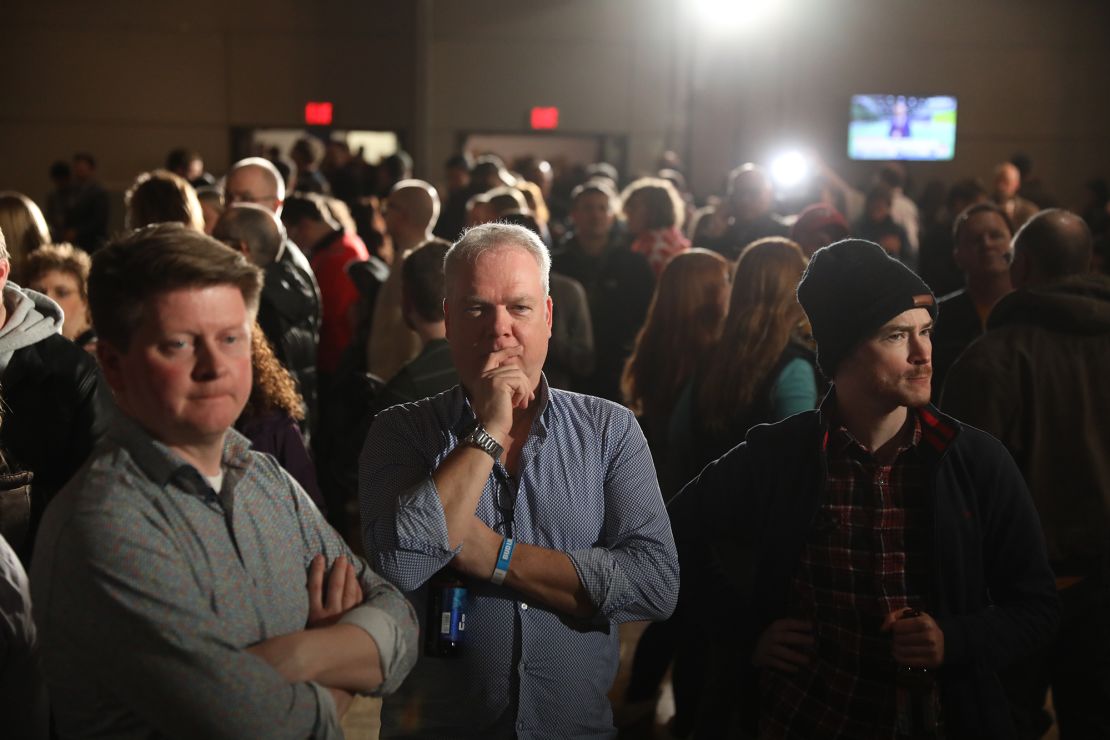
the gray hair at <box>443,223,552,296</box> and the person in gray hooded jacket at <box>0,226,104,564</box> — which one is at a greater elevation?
the gray hair at <box>443,223,552,296</box>

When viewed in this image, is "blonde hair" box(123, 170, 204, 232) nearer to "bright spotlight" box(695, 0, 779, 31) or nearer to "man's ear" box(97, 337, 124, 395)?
"man's ear" box(97, 337, 124, 395)

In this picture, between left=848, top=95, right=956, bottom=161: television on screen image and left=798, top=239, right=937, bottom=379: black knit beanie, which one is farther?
left=848, top=95, right=956, bottom=161: television on screen image

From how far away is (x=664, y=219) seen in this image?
269 inches

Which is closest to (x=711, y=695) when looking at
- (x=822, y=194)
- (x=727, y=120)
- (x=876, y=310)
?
(x=876, y=310)

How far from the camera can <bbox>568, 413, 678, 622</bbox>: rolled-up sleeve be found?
215 cm

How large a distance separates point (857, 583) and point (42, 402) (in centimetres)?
186

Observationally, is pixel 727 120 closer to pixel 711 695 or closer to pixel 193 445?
pixel 711 695

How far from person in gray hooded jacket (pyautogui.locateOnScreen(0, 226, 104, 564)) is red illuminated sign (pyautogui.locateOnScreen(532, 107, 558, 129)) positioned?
13832 millimetres

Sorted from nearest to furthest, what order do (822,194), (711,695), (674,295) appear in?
(711,695) → (674,295) → (822,194)

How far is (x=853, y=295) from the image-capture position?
7.79ft

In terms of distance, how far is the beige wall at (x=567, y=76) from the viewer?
621 inches

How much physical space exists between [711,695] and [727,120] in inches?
548

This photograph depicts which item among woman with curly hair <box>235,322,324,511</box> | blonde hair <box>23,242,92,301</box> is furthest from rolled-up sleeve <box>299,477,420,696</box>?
blonde hair <box>23,242,92,301</box>

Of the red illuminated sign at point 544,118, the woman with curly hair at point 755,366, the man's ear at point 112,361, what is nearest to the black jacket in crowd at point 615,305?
the woman with curly hair at point 755,366
